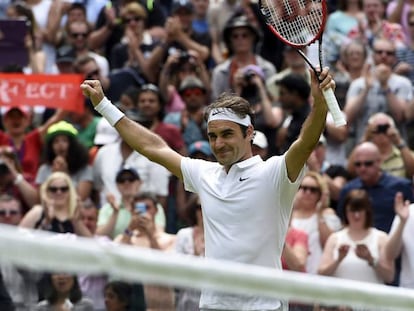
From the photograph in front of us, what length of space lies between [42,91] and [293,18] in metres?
6.26

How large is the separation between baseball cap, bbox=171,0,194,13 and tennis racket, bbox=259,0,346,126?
8.35m

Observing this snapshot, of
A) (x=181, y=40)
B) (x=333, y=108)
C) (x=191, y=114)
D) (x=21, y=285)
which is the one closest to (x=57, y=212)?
(x=191, y=114)

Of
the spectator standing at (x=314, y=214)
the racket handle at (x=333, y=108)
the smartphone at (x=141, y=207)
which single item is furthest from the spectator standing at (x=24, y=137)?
the racket handle at (x=333, y=108)

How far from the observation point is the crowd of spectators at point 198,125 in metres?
12.1

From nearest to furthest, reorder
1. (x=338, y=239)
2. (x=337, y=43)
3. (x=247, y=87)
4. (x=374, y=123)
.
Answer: (x=338, y=239) < (x=374, y=123) < (x=247, y=87) < (x=337, y=43)

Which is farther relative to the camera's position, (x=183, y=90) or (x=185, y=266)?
(x=183, y=90)

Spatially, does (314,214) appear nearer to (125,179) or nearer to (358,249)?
(358,249)

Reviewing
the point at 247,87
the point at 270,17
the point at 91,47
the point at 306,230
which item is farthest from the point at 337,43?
the point at 270,17

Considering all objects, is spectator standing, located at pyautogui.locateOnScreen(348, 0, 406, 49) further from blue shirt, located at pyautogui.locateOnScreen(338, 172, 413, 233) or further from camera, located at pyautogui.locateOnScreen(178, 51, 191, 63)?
blue shirt, located at pyautogui.locateOnScreen(338, 172, 413, 233)

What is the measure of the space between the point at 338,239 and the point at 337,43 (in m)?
4.64

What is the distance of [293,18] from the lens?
8.38m

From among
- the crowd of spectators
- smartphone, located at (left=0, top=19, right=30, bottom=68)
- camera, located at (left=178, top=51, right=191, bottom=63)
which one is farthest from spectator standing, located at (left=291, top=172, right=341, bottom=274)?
smartphone, located at (left=0, top=19, right=30, bottom=68)

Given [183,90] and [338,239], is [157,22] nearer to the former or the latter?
[183,90]

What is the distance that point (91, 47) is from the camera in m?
17.1
